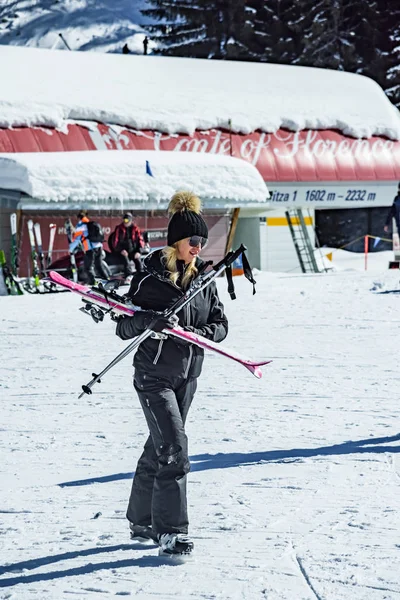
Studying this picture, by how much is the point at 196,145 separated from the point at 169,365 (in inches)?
951

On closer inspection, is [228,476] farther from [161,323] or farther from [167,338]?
[161,323]

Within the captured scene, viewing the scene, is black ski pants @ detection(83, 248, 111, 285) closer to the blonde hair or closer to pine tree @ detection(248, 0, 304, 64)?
the blonde hair

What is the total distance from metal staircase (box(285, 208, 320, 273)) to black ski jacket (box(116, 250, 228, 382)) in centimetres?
2573

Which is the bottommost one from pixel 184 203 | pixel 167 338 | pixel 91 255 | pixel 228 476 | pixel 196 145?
pixel 91 255

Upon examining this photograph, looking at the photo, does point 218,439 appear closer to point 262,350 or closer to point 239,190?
point 262,350

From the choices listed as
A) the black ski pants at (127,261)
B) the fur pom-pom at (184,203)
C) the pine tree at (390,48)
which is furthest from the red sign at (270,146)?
the fur pom-pom at (184,203)

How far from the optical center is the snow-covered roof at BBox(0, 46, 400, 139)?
27.0m

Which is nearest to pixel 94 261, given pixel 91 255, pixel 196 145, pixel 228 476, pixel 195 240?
pixel 91 255

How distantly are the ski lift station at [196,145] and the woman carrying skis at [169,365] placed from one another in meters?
17.5

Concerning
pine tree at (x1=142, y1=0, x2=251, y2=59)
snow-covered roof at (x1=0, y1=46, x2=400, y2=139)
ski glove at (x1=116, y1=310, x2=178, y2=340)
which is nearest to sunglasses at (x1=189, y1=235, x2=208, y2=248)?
ski glove at (x1=116, y1=310, x2=178, y2=340)

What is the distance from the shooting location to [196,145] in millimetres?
28297

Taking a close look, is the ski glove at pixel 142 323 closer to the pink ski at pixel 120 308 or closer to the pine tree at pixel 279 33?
the pink ski at pixel 120 308

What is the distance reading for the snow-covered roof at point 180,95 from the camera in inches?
1062

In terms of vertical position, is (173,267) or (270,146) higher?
(173,267)
